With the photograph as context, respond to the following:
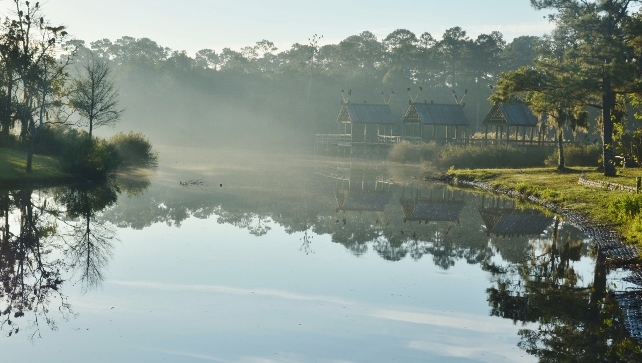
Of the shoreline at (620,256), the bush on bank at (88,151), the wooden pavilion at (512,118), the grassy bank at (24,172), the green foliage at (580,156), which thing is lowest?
the shoreline at (620,256)

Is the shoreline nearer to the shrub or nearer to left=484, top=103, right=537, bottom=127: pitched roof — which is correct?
left=484, top=103, right=537, bottom=127: pitched roof

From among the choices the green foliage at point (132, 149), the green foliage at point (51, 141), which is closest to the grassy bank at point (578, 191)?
the green foliage at point (132, 149)

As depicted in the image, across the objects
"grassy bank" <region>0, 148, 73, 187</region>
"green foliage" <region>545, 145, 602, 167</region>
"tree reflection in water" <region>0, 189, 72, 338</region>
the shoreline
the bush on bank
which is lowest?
"tree reflection in water" <region>0, 189, 72, 338</region>

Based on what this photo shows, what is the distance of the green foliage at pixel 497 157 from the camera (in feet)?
193

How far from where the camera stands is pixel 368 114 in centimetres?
8312

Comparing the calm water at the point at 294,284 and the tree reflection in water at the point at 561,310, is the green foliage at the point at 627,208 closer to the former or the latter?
the calm water at the point at 294,284

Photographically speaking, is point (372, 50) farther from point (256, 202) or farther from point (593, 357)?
point (593, 357)

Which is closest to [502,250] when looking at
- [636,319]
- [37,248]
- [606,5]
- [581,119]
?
[636,319]

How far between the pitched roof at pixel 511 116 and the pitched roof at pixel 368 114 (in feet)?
45.1

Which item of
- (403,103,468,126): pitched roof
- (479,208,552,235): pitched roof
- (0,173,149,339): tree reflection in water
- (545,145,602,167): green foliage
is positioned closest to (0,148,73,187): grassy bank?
(0,173,149,339): tree reflection in water

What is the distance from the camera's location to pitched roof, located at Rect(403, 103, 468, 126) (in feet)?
246

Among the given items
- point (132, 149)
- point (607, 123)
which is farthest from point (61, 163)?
point (607, 123)

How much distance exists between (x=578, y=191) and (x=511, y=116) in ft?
105

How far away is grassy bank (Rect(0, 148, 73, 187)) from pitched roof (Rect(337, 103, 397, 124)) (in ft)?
128
